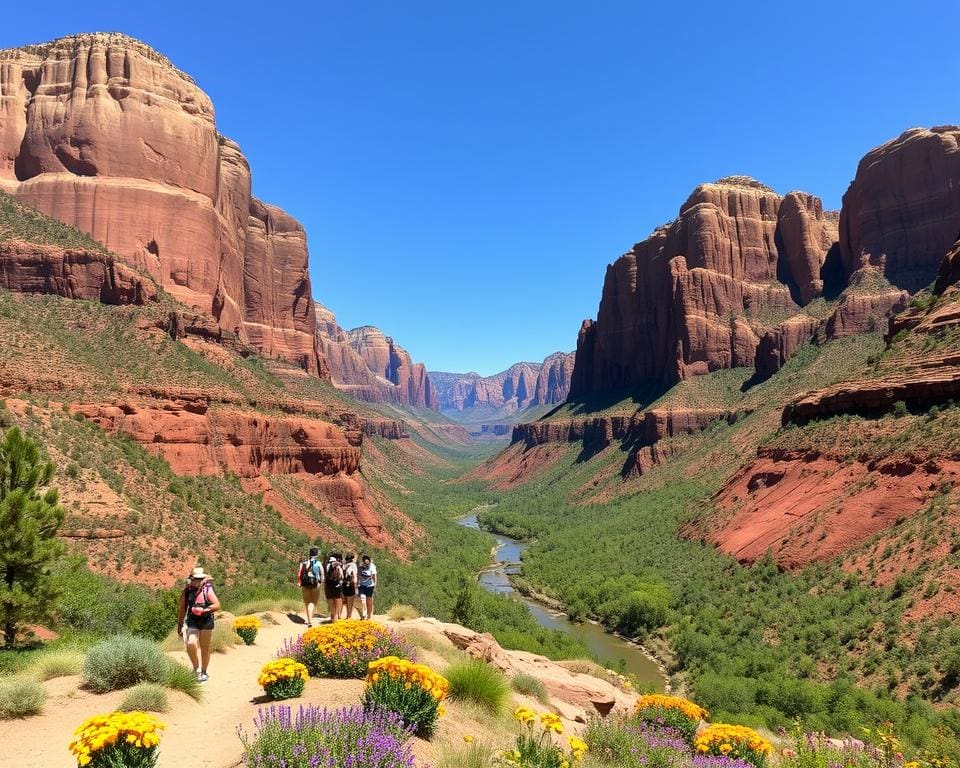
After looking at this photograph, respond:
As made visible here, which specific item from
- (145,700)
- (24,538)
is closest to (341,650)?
(145,700)

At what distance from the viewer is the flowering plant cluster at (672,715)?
446 inches

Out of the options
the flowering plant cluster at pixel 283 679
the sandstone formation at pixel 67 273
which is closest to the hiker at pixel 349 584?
the flowering plant cluster at pixel 283 679

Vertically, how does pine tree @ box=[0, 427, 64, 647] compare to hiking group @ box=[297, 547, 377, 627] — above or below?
above

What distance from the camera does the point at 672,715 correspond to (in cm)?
1166

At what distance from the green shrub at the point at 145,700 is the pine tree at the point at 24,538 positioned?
8.41 meters

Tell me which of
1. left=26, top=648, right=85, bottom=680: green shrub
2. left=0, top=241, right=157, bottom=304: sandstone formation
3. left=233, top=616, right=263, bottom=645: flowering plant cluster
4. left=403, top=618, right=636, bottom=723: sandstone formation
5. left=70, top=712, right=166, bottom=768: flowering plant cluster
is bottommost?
left=403, top=618, right=636, bottom=723: sandstone formation

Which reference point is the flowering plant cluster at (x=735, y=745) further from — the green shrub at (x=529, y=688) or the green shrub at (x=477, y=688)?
the green shrub at (x=529, y=688)

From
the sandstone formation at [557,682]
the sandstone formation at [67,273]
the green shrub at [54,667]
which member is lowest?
the sandstone formation at [557,682]

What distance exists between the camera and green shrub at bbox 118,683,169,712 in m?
8.20

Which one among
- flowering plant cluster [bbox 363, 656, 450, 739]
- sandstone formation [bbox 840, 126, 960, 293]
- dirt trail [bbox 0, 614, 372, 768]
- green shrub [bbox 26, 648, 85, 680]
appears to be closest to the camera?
dirt trail [bbox 0, 614, 372, 768]

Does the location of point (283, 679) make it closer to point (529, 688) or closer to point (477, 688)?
point (477, 688)

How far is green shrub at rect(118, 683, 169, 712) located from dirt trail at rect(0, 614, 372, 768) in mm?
174

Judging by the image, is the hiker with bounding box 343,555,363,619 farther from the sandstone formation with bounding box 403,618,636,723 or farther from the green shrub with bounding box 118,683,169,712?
the green shrub with bounding box 118,683,169,712

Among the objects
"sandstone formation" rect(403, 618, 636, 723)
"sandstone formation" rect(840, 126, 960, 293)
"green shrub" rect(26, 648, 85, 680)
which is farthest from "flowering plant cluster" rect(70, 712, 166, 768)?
"sandstone formation" rect(840, 126, 960, 293)
